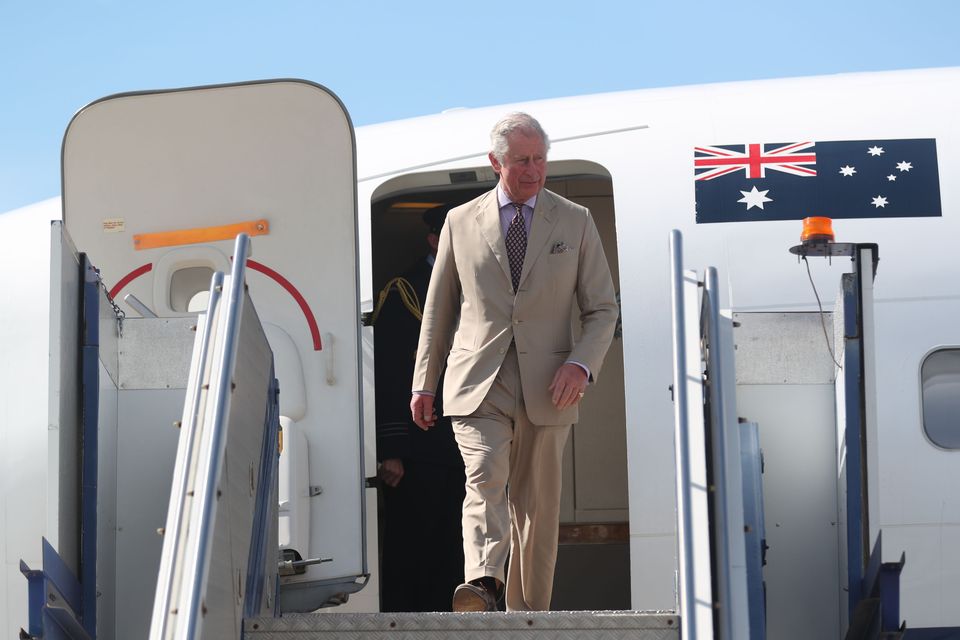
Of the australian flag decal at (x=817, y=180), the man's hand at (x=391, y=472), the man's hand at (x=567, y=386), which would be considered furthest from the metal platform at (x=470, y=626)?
the australian flag decal at (x=817, y=180)

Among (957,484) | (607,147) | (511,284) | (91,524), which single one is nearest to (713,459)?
(511,284)

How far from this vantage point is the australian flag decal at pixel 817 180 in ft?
20.1

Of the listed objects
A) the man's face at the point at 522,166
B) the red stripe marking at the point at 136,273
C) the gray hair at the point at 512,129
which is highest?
the gray hair at the point at 512,129

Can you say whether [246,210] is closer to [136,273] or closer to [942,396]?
[136,273]

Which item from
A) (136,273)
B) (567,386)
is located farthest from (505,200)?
(136,273)

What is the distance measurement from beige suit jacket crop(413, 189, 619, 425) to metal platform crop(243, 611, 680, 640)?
3.43 ft

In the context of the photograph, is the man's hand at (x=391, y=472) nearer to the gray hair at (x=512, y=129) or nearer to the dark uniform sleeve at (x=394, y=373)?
the dark uniform sleeve at (x=394, y=373)

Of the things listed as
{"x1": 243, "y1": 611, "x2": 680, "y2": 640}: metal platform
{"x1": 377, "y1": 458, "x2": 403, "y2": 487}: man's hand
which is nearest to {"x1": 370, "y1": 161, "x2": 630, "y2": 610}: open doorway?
{"x1": 377, "y1": 458, "x2": 403, "y2": 487}: man's hand

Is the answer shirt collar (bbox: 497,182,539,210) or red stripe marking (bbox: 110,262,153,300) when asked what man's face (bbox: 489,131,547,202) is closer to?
shirt collar (bbox: 497,182,539,210)

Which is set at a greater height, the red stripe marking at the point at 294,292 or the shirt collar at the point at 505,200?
the shirt collar at the point at 505,200

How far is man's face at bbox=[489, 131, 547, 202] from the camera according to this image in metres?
4.93

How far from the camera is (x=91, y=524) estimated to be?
4477mm

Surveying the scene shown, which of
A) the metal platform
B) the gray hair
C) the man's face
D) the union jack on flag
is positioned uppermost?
the union jack on flag

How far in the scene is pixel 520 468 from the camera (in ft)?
16.3
